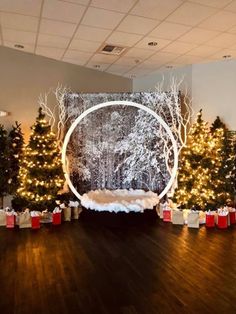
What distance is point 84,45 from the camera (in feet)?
19.7

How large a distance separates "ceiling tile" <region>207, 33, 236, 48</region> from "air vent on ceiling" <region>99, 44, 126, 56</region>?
164cm

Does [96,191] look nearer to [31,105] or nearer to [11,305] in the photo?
[31,105]

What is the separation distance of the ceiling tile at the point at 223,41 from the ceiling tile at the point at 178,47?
1.22 feet

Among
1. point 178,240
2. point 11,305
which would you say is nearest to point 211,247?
point 178,240

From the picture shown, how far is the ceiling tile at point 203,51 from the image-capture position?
19.1 ft

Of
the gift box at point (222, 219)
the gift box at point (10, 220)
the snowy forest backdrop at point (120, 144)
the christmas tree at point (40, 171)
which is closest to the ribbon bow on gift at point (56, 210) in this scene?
the christmas tree at point (40, 171)

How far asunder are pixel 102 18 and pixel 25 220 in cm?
367

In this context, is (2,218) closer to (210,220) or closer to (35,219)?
(35,219)

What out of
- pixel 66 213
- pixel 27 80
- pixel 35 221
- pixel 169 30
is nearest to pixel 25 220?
pixel 35 221

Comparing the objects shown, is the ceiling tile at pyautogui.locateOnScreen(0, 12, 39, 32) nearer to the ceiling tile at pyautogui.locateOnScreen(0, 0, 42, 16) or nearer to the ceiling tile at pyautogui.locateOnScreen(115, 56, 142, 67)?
the ceiling tile at pyautogui.locateOnScreen(0, 0, 42, 16)

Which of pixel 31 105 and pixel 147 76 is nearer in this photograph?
pixel 31 105

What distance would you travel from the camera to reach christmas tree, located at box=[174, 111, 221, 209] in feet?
19.7

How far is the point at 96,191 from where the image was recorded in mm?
6891

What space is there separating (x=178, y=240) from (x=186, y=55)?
3631 millimetres
